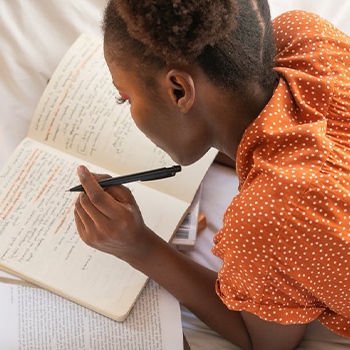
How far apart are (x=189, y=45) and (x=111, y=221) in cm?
28

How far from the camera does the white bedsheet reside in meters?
0.95

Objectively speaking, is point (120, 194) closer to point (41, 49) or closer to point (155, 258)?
point (155, 258)

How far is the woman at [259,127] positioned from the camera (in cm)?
57

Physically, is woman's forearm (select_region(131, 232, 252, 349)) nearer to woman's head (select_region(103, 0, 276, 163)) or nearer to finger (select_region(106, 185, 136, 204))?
finger (select_region(106, 185, 136, 204))

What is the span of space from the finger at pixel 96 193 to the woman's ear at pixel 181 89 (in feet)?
0.54

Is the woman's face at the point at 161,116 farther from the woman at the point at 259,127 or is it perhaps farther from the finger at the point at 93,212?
the finger at the point at 93,212

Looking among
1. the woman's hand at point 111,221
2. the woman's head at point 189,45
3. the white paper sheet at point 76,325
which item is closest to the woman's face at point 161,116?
the woman's head at point 189,45

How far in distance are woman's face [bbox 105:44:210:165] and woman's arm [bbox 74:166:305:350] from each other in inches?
4.2

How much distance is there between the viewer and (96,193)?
2.37 ft

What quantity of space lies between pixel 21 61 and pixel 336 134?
0.63 metres

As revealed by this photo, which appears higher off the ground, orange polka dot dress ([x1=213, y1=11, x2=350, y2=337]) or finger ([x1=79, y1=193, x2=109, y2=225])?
orange polka dot dress ([x1=213, y1=11, x2=350, y2=337])

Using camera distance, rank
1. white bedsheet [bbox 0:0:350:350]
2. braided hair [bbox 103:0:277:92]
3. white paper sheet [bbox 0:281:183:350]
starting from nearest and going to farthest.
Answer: braided hair [bbox 103:0:277:92]
white paper sheet [bbox 0:281:183:350]
white bedsheet [bbox 0:0:350:350]

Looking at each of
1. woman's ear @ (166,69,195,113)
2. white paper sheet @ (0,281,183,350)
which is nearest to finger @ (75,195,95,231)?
white paper sheet @ (0,281,183,350)

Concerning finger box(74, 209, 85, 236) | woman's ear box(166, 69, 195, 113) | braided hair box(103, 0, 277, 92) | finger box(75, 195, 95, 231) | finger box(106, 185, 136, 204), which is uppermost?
braided hair box(103, 0, 277, 92)
